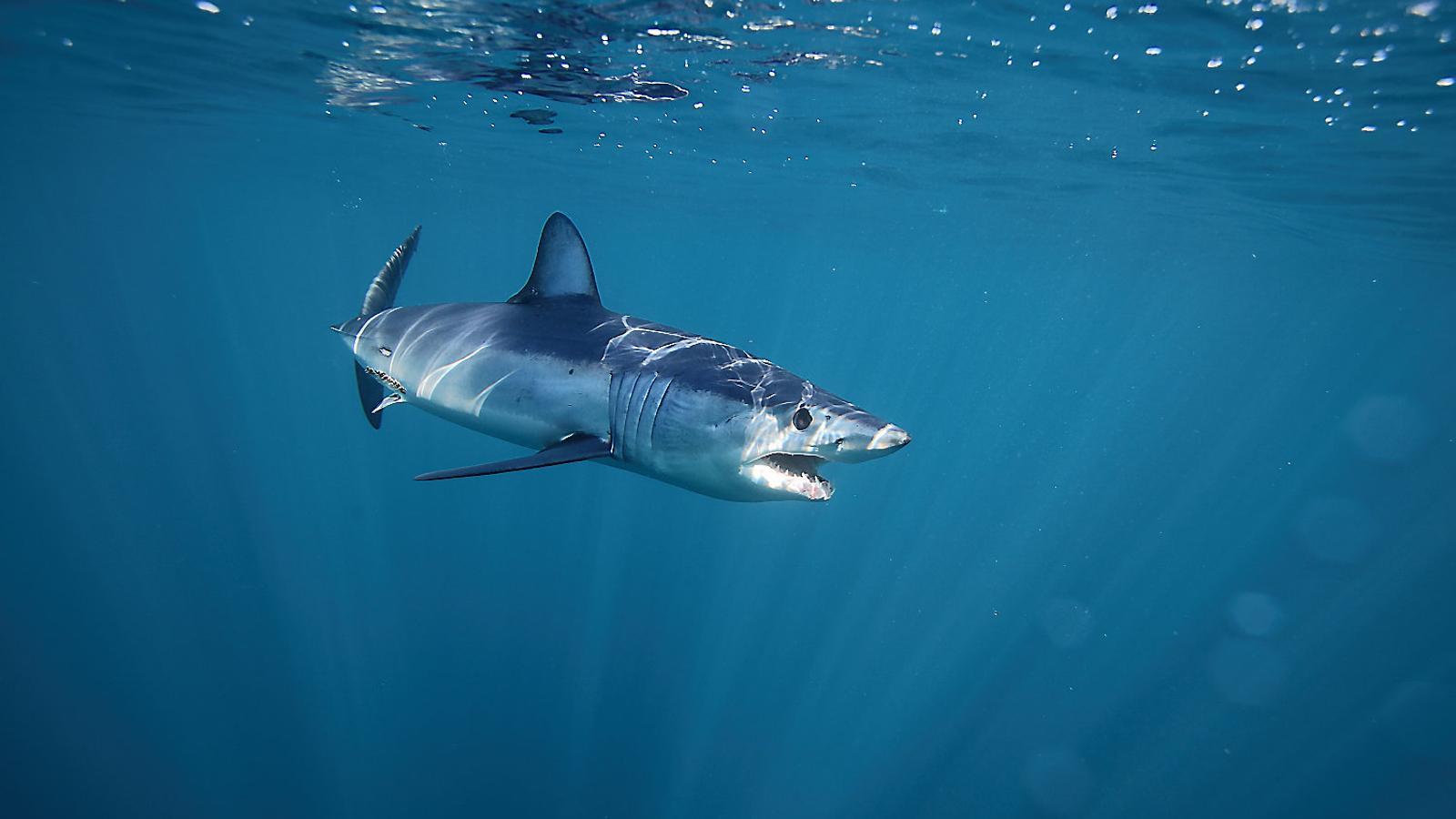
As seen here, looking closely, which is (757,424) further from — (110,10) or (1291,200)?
(1291,200)

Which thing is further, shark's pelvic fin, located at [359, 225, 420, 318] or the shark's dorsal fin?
shark's pelvic fin, located at [359, 225, 420, 318]

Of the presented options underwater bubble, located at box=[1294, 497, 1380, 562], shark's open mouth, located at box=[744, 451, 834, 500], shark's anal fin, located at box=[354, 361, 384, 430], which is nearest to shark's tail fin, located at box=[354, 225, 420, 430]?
shark's anal fin, located at box=[354, 361, 384, 430]

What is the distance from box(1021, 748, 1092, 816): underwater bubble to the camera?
13672mm

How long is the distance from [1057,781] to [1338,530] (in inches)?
1788

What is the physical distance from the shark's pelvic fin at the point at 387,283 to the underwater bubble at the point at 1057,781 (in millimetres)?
14501

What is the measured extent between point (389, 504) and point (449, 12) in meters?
16.0

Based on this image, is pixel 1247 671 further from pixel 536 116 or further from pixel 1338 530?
pixel 1338 530

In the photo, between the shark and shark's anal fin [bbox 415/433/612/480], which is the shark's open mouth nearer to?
the shark

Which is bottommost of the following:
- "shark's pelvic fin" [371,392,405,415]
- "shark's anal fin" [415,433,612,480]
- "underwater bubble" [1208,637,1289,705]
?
"underwater bubble" [1208,637,1289,705]

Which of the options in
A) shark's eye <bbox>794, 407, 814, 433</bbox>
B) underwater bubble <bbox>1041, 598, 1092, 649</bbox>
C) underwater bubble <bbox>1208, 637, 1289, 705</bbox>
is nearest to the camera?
shark's eye <bbox>794, 407, 814, 433</bbox>

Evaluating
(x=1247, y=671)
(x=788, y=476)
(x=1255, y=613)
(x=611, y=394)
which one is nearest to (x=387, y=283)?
(x=611, y=394)

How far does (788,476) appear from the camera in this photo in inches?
150

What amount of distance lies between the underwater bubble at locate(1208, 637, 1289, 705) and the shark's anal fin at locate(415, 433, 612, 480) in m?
21.0

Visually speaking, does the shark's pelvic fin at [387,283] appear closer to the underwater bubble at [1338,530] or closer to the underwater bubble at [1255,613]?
the underwater bubble at [1255,613]
